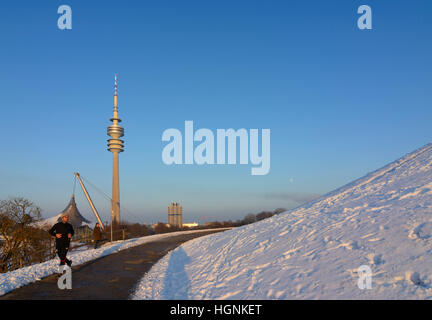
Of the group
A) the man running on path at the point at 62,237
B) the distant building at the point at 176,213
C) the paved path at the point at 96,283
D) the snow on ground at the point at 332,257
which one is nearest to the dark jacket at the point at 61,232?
the man running on path at the point at 62,237

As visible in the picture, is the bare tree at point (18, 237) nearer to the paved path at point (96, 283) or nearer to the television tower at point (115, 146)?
the paved path at point (96, 283)

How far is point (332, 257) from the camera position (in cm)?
691

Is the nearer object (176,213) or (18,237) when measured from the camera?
(18,237)

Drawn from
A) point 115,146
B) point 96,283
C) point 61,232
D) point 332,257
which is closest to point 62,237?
point 61,232

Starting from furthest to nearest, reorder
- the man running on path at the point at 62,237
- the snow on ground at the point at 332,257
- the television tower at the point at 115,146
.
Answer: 1. the television tower at the point at 115,146
2. the man running on path at the point at 62,237
3. the snow on ground at the point at 332,257

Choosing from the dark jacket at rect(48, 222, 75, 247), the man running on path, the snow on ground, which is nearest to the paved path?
the snow on ground

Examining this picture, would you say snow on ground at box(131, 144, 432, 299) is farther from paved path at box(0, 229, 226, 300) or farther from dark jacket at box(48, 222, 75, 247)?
dark jacket at box(48, 222, 75, 247)

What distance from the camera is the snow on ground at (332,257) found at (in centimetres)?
555

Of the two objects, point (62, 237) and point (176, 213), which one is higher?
point (62, 237)

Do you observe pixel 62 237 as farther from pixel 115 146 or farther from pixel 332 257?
pixel 115 146

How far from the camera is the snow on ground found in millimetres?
5547
